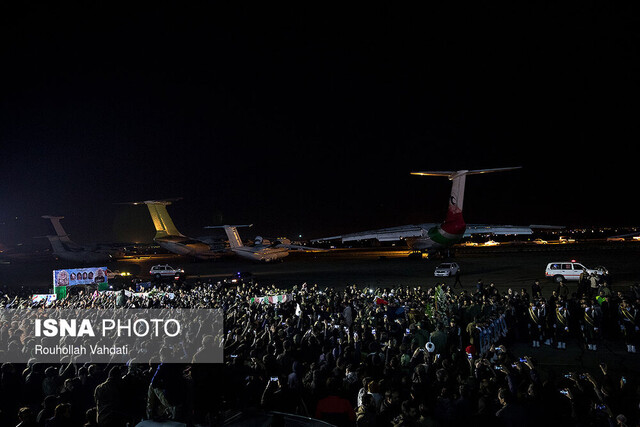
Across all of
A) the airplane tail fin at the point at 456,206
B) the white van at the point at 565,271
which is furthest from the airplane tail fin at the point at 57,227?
the white van at the point at 565,271

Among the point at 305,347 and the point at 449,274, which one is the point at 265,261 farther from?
the point at 305,347

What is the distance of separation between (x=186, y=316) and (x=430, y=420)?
9.65m

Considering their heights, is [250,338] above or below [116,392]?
below

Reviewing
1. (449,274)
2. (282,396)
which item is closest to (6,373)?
(282,396)

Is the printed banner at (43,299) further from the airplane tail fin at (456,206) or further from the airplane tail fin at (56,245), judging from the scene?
the airplane tail fin at (56,245)

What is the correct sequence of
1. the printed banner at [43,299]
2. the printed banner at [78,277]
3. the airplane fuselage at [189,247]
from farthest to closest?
the airplane fuselage at [189,247]
the printed banner at [78,277]
the printed banner at [43,299]

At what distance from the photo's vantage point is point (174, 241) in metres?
51.4

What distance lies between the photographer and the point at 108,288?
2530 centimetres

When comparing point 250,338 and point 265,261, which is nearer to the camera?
point 250,338

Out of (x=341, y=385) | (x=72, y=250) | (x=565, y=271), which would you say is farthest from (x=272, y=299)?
(x=72, y=250)

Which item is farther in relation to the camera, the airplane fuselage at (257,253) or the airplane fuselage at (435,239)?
the airplane fuselage at (257,253)

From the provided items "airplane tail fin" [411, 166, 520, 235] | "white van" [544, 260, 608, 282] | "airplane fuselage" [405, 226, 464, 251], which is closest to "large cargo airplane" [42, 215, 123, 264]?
"airplane fuselage" [405, 226, 464, 251]

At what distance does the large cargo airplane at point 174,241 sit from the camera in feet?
168

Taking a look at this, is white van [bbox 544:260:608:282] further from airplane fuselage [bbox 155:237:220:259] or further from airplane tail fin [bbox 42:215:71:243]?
airplane tail fin [bbox 42:215:71:243]
